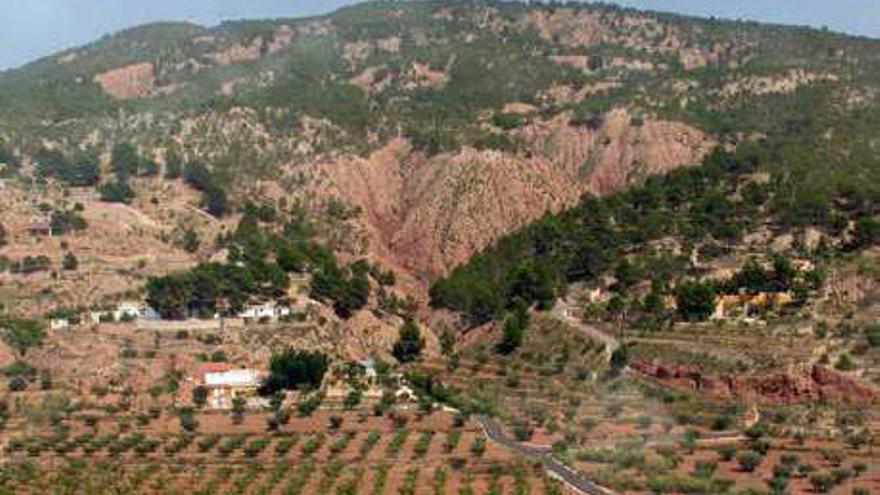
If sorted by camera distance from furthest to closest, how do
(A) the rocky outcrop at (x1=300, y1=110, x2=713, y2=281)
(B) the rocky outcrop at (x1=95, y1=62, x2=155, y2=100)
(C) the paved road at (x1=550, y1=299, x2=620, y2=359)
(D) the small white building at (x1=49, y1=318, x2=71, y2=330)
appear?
1. (B) the rocky outcrop at (x1=95, y1=62, x2=155, y2=100)
2. (A) the rocky outcrop at (x1=300, y1=110, x2=713, y2=281)
3. (D) the small white building at (x1=49, y1=318, x2=71, y2=330)
4. (C) the paved road at (x1=550, y1=299, x2=620, y2=359)

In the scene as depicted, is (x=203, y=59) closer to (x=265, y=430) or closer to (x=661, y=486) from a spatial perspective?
(x=265, y=430)

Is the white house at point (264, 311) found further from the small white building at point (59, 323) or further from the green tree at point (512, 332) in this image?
the green tree at point (512, 332)

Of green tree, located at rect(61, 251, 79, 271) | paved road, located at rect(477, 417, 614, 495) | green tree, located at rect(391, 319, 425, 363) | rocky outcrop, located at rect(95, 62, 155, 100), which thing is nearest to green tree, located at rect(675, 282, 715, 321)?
paved road, located at rect(477, 417, 614, 495)

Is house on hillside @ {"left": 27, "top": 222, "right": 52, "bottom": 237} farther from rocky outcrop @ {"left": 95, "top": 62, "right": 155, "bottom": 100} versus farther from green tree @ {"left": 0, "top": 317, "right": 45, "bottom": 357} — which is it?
rocky outcrop @ {"left": 95, "top": 62, "right": 155, "bottom": 100}

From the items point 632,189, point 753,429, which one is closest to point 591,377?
point 753,429

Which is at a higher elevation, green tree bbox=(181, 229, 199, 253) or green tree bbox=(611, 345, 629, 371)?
green tree bbox=(181, 229, 199, 253)

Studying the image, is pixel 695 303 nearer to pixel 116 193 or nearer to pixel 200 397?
pixel 200 397
